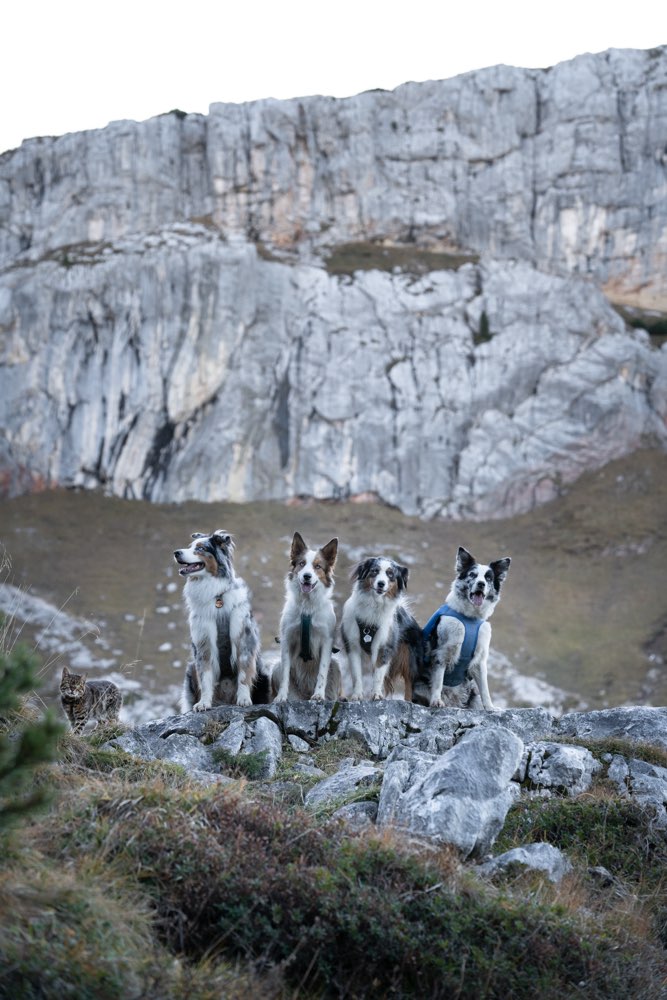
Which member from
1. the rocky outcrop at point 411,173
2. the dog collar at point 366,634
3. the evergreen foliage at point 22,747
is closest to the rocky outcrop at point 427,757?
the dog collar at point 366,634

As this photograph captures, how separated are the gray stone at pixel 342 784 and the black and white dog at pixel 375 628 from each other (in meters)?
2.53

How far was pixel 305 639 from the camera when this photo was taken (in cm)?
1128

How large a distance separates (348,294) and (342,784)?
2569 inches

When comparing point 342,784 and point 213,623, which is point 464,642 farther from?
point 342,784

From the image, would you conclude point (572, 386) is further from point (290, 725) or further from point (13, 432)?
Answer: point (290, 725)

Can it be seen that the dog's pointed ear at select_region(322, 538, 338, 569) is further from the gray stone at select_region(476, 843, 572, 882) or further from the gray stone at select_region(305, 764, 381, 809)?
the gray stone at select_region(476, 843, 572, 882)

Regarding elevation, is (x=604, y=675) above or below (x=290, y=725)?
below

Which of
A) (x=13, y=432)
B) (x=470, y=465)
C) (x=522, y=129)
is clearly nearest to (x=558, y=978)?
(x=470, y=465)

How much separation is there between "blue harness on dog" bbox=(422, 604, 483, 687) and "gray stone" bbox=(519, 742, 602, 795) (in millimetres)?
1976

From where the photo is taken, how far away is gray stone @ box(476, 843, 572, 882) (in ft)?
22.7

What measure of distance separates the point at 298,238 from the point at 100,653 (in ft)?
131

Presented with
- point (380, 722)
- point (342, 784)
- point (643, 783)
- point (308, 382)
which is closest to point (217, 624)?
point (380, 722)

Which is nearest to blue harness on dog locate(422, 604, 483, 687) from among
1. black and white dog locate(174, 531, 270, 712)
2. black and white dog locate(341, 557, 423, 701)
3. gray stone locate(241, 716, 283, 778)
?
black and white dog locate(341, 557, 423, 701)

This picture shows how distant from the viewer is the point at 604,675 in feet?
170
